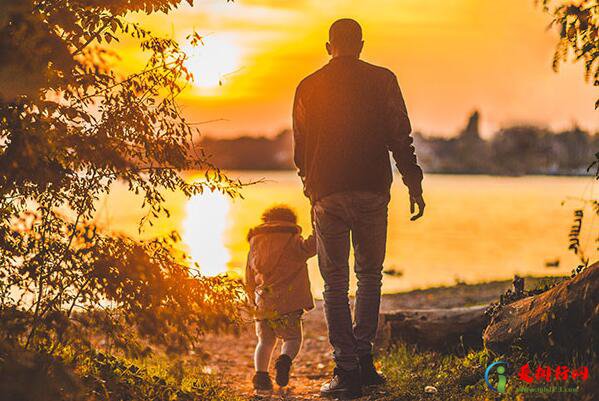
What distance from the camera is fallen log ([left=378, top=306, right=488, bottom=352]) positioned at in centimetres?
809

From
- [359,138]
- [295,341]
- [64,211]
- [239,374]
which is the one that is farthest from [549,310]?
[239,374]

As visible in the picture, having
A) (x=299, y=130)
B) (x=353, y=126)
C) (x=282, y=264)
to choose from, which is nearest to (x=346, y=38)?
→ (x=353, y=126)

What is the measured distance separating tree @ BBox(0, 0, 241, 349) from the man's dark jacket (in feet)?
3.62

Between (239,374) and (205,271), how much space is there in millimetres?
4364

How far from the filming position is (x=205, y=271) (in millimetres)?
5695

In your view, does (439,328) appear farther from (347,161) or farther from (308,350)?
(308,350)

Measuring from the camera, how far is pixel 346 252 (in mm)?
6695

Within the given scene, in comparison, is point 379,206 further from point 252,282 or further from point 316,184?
point 252,282

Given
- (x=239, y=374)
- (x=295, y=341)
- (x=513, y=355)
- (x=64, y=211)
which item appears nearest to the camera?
(x=64, y=211)

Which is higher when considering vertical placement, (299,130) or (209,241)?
(299,130)

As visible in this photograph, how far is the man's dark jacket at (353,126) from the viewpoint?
21.2 feet

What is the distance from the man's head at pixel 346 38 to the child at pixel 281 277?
197 centimetres

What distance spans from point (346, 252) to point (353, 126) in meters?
1.06

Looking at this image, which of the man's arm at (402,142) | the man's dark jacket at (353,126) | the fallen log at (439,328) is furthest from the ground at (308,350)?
the man's arm at (402,142)
